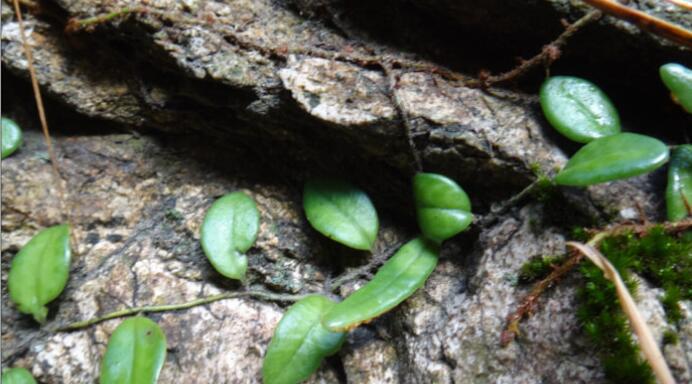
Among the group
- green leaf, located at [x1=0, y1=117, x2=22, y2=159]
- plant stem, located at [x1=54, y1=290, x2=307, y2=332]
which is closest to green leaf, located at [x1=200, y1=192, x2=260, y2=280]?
plant stem, located at [x1=54, y1=290, x2=307, y2=332]

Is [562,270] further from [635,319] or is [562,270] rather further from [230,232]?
[230,232]

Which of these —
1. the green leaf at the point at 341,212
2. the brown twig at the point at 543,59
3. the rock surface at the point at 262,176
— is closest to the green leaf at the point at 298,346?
the rock surface at the point at 262,176

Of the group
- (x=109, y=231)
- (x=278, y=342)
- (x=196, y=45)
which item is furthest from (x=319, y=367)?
(x=196, y=45)

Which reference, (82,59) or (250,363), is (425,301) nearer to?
(250,363)

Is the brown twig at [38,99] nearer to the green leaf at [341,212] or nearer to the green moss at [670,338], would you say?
the green leaf at [341,212]

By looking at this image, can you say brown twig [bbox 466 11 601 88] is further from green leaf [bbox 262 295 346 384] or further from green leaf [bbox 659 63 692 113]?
green leaf [bbox 262 295 346 384]

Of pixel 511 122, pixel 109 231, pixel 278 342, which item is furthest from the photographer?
pixel 109 231
